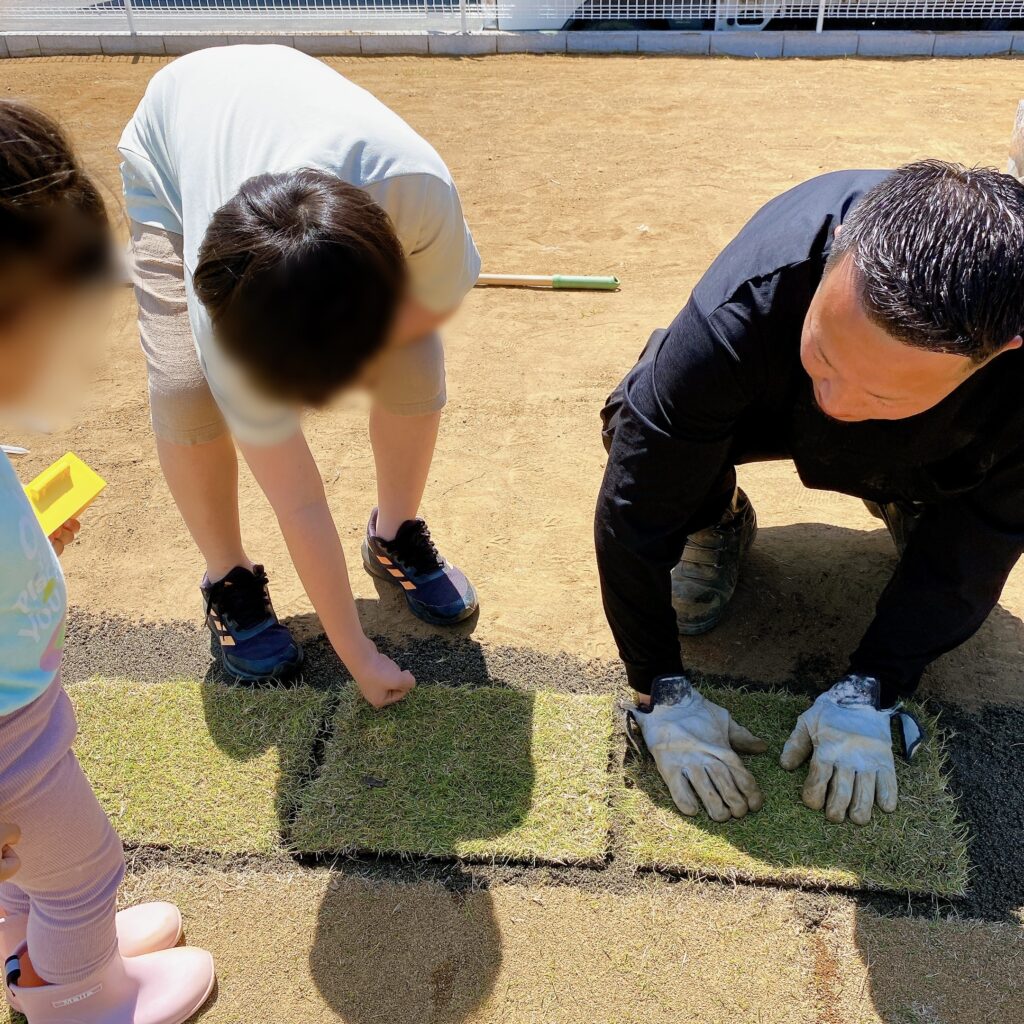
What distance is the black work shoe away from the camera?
2.35 meters

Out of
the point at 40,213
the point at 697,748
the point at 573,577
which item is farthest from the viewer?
the point at 573,577

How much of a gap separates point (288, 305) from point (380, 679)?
101 centimetres

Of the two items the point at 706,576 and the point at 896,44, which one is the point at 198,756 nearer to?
the point at 706,576

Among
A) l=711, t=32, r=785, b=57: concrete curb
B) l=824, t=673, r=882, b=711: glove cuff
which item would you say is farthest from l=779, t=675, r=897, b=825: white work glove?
l=711, t=32, r=785, b=57: concrete curb

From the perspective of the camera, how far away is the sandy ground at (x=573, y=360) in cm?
255

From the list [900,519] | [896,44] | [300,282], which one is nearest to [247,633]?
[300,282]

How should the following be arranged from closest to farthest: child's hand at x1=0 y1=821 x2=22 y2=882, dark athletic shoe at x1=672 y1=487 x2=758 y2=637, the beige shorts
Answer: child's hand at x1=0 y1=821 x2=22 y2=882, the beige shorts, dark athletic shoe at x1=672 y1=487 x2=758 y2=637

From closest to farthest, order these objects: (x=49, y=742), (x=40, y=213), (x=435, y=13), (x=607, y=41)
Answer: (x=40, y=213), (x=49, y=742), (x=607, y=41), (x=435, y=13)

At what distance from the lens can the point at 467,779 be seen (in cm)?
207

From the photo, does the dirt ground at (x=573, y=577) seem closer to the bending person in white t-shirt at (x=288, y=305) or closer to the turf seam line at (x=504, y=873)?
the turf seam line at (x=504, y=873)

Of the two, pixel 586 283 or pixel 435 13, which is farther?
pixel 435 13

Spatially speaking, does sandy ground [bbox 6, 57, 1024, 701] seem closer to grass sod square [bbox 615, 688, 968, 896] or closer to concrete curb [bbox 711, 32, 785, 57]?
grass sod square [bbox 615, 688, 968, 896]

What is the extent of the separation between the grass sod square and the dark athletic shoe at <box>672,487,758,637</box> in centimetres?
46

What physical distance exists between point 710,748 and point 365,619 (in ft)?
3.32
